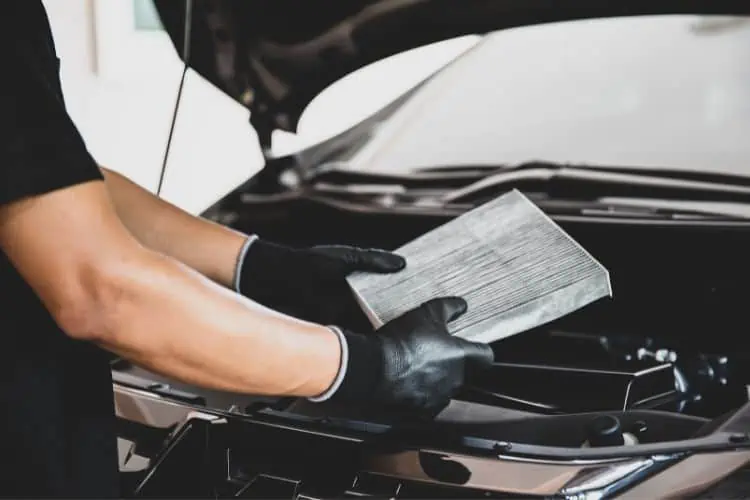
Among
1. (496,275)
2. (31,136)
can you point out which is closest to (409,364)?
(496,275)

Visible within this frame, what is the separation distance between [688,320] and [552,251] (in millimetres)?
299

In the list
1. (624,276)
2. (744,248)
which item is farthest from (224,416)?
(744,248)

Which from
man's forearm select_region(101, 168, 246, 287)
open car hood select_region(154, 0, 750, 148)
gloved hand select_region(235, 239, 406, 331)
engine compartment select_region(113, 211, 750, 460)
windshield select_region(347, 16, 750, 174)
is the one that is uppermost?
open car hood select_region(154, 0, 750, 148)

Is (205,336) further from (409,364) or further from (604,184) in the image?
(604,184)

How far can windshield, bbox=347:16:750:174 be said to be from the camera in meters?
1.41

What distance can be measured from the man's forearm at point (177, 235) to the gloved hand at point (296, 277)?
26mm

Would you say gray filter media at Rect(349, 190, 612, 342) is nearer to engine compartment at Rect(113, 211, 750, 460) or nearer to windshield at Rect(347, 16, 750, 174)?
engine compartment at Rect(113, 211, 750, 460)

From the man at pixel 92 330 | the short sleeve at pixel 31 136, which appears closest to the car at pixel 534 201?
the man at pixel 92 330

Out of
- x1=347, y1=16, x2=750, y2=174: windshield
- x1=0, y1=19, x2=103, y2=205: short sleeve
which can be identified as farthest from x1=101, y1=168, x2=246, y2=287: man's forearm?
x1=347, y1=16, x2=750, y2=174: windshield

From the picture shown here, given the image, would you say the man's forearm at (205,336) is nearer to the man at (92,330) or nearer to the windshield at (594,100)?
the man at (92,330)

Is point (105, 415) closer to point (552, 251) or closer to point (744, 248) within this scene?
point (552, 251)

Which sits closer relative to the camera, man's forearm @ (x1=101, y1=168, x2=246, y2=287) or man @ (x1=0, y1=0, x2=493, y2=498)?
man @ (x1=0, y1=0, x2=493, y2=498)

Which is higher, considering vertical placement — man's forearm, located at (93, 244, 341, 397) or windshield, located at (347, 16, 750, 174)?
windshield, located at (347, 16, 750, 174)

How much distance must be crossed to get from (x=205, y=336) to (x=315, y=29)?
84cm
